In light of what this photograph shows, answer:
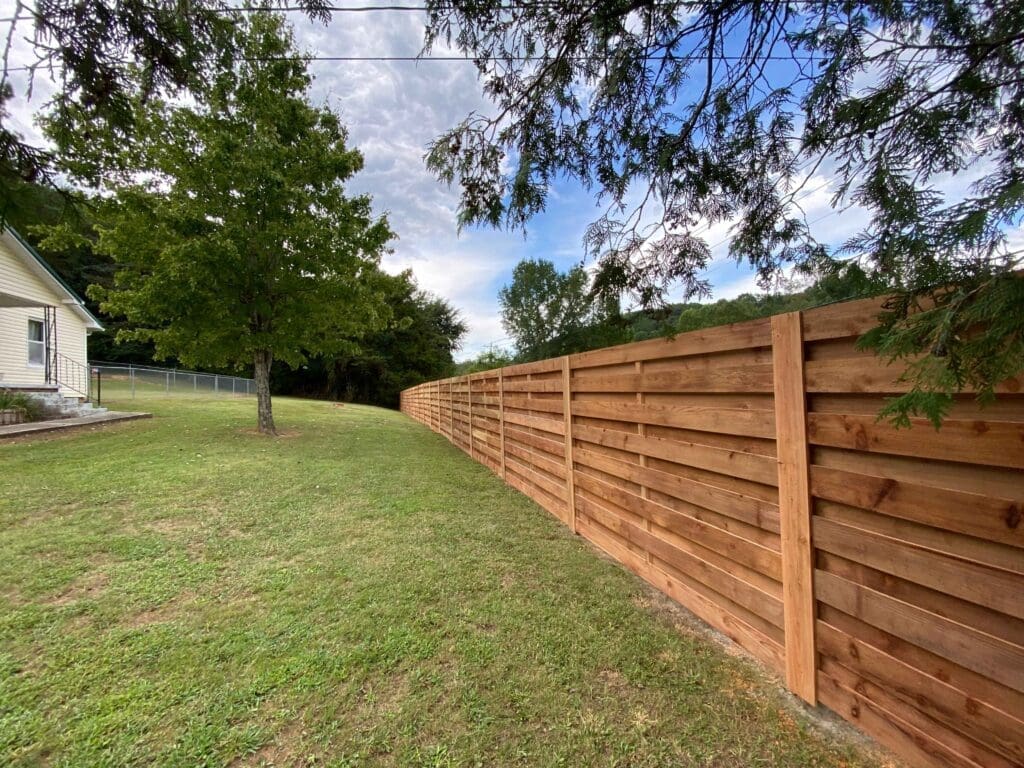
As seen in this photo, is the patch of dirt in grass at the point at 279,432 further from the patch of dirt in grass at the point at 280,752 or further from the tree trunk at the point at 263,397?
the patch of dirt in grass at the point at 280,752

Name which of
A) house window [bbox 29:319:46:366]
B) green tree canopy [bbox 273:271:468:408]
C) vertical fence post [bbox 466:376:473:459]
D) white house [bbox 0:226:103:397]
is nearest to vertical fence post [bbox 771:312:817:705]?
vertical fence post [bbox 466:376:473:459]

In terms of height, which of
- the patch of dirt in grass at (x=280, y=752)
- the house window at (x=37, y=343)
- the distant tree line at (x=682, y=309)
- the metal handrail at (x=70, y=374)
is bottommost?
the patch of dirt in grass at (x=280, y=752)

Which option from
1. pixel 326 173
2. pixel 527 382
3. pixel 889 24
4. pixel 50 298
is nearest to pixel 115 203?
pixel 326 173

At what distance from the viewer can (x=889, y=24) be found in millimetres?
1399

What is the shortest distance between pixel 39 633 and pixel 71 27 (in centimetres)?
267

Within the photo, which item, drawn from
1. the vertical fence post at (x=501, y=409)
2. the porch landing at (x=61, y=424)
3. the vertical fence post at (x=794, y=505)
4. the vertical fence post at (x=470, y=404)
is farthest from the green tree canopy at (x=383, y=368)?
the vertical fence post at (x=794, y=505)

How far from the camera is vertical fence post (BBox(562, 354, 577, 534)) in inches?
146

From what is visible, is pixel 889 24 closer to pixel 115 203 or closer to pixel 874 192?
pixel 874 192

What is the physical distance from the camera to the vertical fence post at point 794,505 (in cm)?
164

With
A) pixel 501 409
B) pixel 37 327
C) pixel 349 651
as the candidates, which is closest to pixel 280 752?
pixel 349 651

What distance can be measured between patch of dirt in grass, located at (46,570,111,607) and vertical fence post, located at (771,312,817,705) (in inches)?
143

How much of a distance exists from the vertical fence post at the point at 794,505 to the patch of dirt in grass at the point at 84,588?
3.63 m

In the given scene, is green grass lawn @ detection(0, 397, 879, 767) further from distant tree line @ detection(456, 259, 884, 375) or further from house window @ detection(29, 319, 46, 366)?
house window @ detection(29, 319, 46, 366)

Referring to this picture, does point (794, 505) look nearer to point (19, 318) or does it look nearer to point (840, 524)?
point (840, 524)
